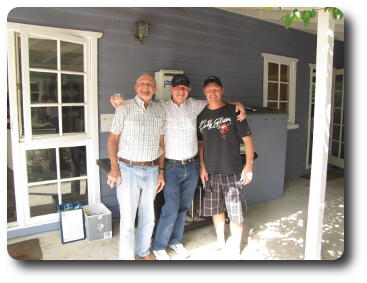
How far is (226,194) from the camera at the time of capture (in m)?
2.89

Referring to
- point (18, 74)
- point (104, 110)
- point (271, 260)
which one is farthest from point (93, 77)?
point (271, 260)

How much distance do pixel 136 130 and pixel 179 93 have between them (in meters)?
0.50

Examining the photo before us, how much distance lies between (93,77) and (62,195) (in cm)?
138

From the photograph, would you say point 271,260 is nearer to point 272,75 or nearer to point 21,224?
point 21,224

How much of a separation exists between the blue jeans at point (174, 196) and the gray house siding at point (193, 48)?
3.68 feet

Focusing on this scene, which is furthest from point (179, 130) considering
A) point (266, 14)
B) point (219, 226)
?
point (266, 14)

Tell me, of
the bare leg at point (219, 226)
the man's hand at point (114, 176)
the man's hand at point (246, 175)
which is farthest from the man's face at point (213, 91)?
the bare leg at point (219, 226)

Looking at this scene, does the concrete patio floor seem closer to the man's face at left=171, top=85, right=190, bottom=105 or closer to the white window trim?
the man's face at left=171, top=85, right=190, bottom=105

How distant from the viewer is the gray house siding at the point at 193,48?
11.8 ft

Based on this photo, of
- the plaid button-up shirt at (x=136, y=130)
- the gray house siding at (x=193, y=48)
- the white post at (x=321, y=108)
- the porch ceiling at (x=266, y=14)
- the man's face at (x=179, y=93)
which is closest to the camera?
the white post at (x=321, y=108)

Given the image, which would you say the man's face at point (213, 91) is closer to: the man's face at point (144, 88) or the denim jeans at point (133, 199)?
the man's face at point (144, 88)

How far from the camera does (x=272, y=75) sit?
5.58 meters

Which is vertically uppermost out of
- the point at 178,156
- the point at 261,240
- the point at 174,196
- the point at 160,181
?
the point at 178,156

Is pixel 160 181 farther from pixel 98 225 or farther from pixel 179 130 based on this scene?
pixel 98 225
